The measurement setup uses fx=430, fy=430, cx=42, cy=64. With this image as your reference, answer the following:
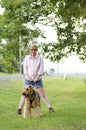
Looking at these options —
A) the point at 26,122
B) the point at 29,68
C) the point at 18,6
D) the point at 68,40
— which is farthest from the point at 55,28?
the point at 26,122

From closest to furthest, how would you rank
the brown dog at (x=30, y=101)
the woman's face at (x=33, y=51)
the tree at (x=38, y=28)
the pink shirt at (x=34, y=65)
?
the brown dog at (x=30, y=101) → the woman's face at (x=33, y=51) → the pink shirt at (x=34, y=65) → the tree at (x=38, y=28)

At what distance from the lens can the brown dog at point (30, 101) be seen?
1145 centimetres

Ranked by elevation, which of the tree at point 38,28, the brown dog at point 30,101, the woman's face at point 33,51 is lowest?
the brown dog at point 30,101

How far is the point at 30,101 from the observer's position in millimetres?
11656

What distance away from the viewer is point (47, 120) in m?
11.2

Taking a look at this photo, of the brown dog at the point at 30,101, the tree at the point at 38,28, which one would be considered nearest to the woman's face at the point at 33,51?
the brown dog at the point at 30,101

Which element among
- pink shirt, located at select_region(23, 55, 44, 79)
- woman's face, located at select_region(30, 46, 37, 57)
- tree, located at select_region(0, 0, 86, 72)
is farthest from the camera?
tree, located at select_region(0, 0, 86, 72)

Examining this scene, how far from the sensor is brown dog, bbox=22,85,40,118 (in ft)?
Result: 37.6

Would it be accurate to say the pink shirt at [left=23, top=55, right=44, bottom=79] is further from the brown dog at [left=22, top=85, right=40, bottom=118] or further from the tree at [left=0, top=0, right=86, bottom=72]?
the tree at [left=0, top=0, right=86, bottom=72]

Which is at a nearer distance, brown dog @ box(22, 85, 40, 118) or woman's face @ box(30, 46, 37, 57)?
brown dog @ box(22, 85, 40, 118)

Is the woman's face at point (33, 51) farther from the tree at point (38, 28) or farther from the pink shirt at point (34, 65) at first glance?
the tree at point (38, 28)

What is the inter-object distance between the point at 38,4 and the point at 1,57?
52.5 feet

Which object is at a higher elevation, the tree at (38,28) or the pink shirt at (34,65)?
the tree at (38,28)

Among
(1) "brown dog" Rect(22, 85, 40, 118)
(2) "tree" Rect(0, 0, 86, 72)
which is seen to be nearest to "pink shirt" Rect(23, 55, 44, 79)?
(1) "brown dog" Rect(22, 85, 40, 118)
